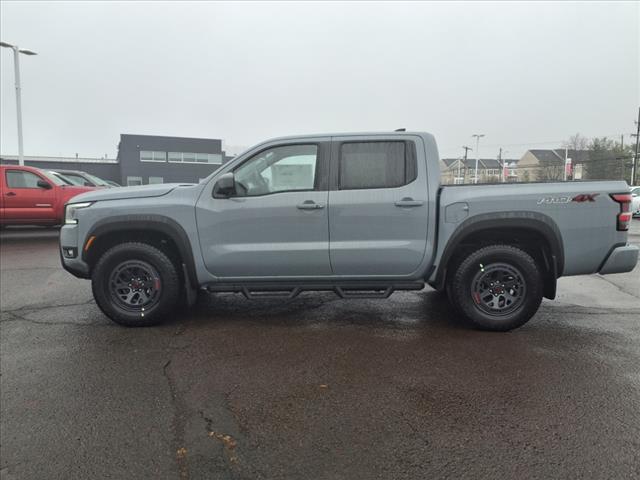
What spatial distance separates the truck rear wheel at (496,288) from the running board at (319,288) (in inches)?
16.8

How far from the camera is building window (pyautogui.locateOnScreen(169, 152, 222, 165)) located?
151ft

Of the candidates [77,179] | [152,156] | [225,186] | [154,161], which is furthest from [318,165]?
[152,156]

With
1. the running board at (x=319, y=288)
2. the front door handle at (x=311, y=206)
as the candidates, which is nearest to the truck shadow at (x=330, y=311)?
the running board at (x=319, y=288)

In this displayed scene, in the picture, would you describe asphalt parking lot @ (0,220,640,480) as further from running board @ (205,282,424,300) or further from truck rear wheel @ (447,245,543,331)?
running board @ (205,282,424,300)

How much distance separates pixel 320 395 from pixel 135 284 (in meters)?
2.44

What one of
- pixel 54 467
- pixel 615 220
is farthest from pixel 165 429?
pixel 615 220

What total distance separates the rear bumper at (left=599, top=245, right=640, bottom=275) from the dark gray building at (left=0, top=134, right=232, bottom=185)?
44.1m

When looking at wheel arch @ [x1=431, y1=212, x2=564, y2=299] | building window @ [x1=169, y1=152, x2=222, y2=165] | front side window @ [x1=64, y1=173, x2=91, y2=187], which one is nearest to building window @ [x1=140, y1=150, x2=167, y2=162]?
building window @ [x1=169, y1=152, x2=222, y2=165]

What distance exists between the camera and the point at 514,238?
4.32 meters

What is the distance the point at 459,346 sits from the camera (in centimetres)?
393

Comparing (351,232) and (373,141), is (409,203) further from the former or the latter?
(373,141)

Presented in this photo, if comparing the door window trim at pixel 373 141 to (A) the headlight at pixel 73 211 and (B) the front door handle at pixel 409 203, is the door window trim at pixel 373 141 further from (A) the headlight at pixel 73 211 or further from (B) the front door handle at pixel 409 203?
(A) the headlight at pixel 73 211

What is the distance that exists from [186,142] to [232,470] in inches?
1875

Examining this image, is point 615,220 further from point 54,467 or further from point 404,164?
point 54,467
